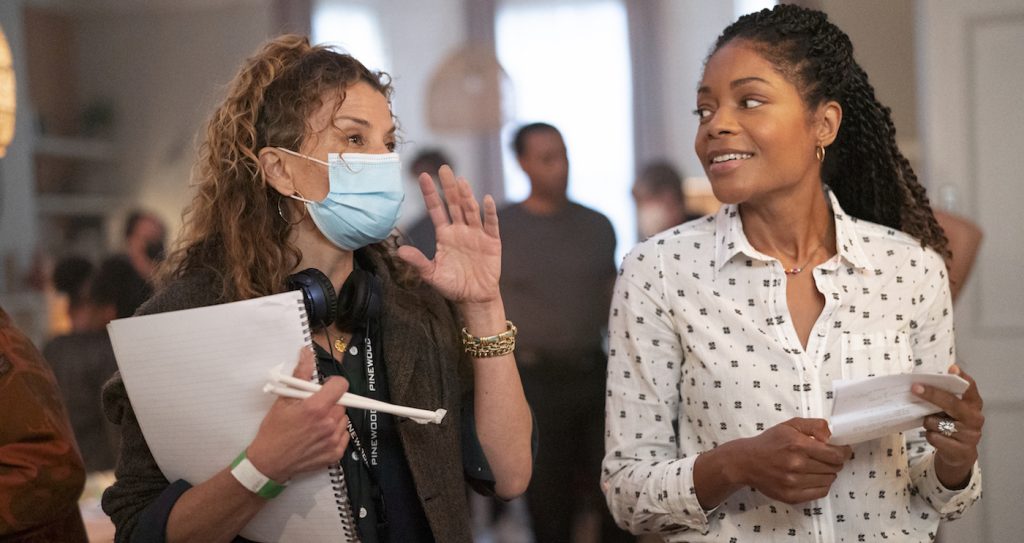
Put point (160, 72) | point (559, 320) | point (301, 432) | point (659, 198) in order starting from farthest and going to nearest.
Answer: point (160, 72) → point (659, 198) → point (559, 320) → point (301, 432)

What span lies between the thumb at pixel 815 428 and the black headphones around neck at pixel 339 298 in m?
0.73

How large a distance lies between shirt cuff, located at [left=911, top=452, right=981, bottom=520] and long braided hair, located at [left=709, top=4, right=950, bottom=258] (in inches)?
17.2

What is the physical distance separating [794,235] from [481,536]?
3.91m

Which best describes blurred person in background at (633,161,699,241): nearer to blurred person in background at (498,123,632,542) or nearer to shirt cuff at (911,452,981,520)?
blurred person in background at (498,123,632,542)

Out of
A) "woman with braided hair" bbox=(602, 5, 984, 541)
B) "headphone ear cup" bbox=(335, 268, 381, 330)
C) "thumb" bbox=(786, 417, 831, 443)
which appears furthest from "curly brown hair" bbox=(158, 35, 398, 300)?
"thumb" bbox=(786, 417, 831, 443)

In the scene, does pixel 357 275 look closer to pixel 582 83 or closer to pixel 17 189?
pixel 582 83

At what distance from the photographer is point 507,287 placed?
3.95 meters

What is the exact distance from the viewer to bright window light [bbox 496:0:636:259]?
5.85 meters

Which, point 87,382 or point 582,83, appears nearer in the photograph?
point 87,382

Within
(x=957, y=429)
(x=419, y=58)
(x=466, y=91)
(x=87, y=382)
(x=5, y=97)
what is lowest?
(x=87, y=382)

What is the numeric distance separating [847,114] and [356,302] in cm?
106

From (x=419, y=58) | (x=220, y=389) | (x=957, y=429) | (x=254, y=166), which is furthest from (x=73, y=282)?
(x=957, y=429)

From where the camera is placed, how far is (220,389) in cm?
147

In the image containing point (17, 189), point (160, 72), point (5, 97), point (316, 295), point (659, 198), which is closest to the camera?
point (316, 295)
